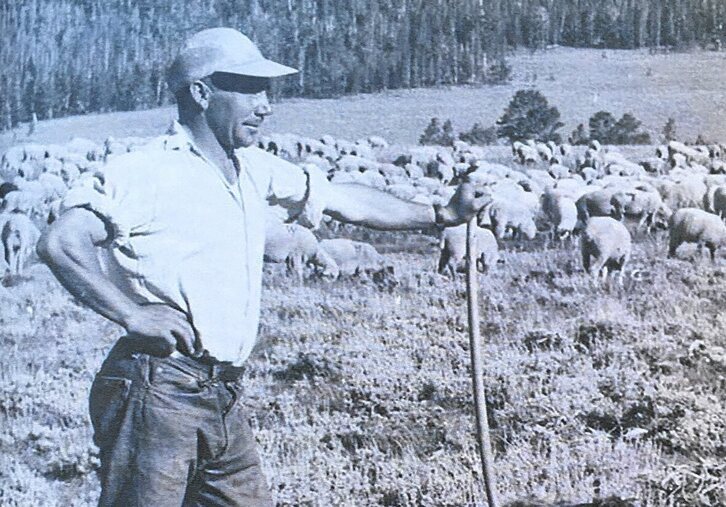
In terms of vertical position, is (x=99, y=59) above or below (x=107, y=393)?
above

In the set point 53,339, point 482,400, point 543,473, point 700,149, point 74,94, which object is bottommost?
point 543,473

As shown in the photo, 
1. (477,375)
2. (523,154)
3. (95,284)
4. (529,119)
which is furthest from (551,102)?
(95,284)

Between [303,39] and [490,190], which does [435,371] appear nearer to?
[490,190]

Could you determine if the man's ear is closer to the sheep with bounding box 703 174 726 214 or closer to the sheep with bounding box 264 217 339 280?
the sheep with bounding box 264 217 339 280

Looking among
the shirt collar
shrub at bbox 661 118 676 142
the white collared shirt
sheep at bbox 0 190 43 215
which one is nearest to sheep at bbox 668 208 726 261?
shrub at bbox 661 118 676 142

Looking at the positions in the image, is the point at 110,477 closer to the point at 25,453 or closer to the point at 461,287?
the point at 25,453

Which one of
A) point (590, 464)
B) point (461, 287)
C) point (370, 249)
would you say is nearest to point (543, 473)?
point (590, 464)

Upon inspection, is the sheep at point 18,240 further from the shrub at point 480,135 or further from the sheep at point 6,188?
the shrub at point 480,135
